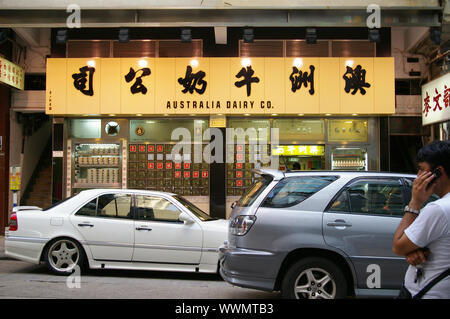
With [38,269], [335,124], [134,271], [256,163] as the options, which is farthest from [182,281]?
[335,124]

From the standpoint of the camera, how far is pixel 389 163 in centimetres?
1378

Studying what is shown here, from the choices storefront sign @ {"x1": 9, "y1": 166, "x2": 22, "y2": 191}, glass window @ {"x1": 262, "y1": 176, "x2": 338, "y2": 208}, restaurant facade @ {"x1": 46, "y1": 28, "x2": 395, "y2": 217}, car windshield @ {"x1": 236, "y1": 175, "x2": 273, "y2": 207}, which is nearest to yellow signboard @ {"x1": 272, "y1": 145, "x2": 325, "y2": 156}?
restaurant facade @ {"x1": 46, "y1": 28, "x2": 395, "y2": 217}

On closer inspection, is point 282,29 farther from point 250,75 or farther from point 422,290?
point 422,290

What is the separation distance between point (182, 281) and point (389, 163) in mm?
8482

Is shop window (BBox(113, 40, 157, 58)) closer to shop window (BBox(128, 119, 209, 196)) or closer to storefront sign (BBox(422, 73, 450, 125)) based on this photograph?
shop window (BBox(128, 119, 209, 196))

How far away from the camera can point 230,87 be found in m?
13.2

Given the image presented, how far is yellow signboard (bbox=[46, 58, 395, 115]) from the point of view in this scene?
13203 mm

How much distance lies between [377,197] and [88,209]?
5141mm

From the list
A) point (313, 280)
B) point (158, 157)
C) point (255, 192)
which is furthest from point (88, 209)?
point (158, 157)

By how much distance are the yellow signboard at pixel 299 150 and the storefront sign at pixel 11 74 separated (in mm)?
7893

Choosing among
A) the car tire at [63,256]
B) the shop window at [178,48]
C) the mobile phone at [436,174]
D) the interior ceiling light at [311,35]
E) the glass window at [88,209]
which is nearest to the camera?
the mobile phone at [436,174]

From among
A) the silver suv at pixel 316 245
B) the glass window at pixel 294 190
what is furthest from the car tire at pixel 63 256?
the glass window at pixel 294 190

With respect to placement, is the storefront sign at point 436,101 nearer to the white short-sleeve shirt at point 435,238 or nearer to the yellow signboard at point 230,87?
the yellow signboard at point 230,87

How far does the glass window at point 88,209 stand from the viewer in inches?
326
